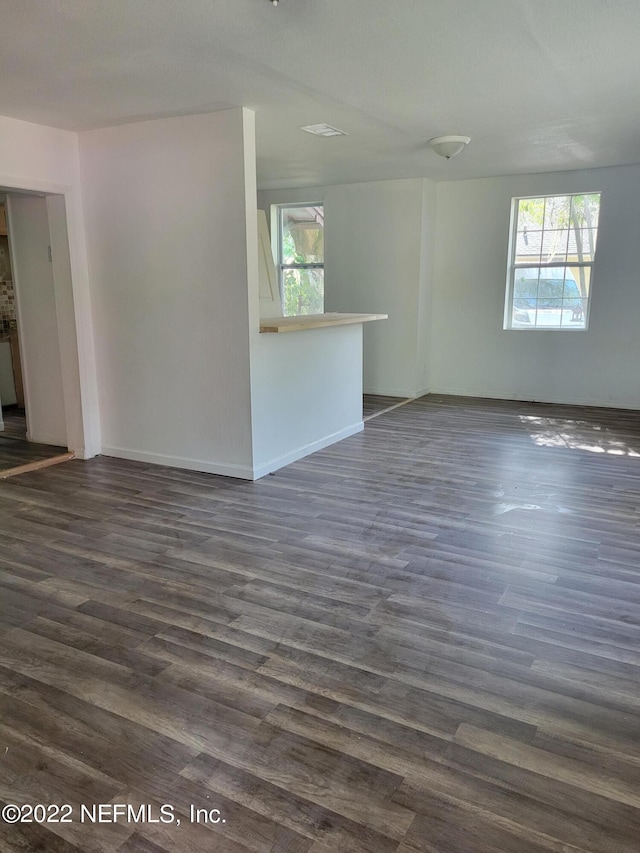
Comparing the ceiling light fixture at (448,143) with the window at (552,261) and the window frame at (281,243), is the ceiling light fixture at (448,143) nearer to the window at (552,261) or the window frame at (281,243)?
the window at (552,261)

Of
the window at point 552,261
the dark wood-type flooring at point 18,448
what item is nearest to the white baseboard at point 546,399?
the window at point 552,261

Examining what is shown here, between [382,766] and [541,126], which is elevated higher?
[541,126]

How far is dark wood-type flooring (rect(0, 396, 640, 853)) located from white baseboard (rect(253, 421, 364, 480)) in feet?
0.81

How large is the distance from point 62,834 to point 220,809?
15.6 inches

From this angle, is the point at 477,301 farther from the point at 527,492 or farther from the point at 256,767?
the point at 256,767

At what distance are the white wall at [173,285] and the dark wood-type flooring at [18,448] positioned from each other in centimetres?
69

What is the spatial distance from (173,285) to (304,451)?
1.62 metres

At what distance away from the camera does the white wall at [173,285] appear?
4074 mm

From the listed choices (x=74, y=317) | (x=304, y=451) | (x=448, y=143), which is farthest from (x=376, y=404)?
(x=74, y=317)

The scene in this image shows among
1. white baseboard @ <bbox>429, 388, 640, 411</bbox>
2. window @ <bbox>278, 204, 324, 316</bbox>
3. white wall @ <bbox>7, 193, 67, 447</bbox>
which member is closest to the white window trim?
window @ <bbox>278, 204, 324, 316</bbox>

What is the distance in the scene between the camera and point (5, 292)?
6809 mm

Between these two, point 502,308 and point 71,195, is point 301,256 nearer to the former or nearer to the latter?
point 502,308

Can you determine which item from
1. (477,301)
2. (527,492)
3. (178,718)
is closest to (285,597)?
(178,718)

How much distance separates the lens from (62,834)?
5.07ft
